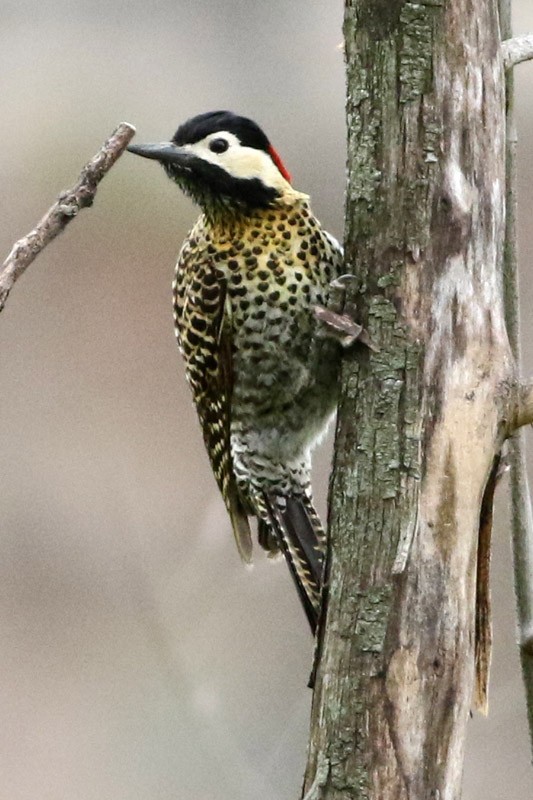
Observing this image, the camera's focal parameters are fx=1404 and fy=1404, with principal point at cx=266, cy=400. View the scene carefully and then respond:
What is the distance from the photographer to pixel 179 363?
5.75 m

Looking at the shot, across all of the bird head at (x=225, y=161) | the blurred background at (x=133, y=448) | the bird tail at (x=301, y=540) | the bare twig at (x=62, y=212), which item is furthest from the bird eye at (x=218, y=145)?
the blurred background at (x=133, y=448)

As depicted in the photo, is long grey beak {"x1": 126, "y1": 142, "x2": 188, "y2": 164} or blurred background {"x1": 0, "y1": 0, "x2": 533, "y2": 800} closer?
long grey beak {"x1": 126, "y1": 142, "x2": 188, "y2": 164}

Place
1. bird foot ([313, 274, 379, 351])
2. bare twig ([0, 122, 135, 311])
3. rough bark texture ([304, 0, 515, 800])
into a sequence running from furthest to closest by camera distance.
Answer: bird foot ([313, 274, 379, 351]), rough bark texture ([304, 0, 515, 800]), bare twig ([0, 122, 135, 311])

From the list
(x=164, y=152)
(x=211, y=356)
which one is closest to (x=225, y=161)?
(x=164, y=152)

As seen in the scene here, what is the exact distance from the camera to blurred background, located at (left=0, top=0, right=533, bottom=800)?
5.08 meters

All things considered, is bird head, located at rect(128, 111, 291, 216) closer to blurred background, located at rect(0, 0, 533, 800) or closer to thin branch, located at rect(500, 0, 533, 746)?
thin branch, located at rect(500, 0, 533, 746)

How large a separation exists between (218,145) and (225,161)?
4 cm

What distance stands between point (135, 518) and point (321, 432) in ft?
7.33

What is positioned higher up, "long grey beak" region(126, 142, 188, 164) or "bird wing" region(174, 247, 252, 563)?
"long grey beak" region(126, 142, 188, 164)

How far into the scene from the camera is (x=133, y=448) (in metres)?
5.68

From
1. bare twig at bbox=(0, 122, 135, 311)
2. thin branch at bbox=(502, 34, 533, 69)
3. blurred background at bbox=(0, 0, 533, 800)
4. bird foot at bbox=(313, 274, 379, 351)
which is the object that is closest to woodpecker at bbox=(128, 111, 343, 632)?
bird foot at bbox=(313, 274, 379, 351)

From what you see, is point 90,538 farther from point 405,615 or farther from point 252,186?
point 405,615

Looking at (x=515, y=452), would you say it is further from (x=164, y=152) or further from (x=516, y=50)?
(x=164, y=152)

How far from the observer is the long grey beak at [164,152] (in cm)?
302
